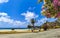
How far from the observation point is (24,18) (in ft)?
5.90

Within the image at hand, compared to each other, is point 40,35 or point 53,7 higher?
point 53,7

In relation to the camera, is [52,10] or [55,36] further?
[55,36]

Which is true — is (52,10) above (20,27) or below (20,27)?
above

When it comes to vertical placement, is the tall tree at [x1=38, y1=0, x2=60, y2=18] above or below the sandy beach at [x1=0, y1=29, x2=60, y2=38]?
above

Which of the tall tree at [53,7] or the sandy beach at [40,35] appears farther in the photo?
the sandy beach at [40,35]

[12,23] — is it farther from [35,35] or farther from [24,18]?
[35,35]

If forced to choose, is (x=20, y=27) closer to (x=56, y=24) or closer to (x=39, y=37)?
(x=39, y=37)

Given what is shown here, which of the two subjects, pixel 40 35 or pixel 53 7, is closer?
pixel 53 7

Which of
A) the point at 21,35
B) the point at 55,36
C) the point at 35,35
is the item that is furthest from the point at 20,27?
the point at 55,36

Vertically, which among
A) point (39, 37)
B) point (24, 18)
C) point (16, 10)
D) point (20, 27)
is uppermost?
point (16, 10)

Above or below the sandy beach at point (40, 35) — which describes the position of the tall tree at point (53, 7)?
above

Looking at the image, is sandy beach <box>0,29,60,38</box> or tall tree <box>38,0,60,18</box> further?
sandy beach <box>0,29,60,38</box>

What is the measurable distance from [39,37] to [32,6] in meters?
0.41

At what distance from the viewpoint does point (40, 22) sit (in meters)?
1.80
